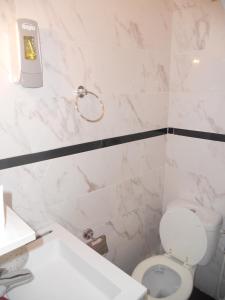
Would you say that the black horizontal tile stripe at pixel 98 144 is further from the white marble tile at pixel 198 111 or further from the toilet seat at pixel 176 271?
the toilet seat at pixel 176 271

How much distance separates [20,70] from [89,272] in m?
0.91

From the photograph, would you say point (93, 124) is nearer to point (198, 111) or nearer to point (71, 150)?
point (71, 150)

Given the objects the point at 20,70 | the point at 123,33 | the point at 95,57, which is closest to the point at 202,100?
the point at 123,33

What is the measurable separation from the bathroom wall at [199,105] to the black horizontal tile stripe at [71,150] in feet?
0.86

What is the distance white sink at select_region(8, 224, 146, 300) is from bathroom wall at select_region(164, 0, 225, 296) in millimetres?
1007

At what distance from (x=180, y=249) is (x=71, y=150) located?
3.44 feet

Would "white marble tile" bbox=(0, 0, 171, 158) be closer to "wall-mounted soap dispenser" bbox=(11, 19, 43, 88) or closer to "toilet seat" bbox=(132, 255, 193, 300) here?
"wall-mounted soap dispenser" bbox=(11, 19, 43, 88)

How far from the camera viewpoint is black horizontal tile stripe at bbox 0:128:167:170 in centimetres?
119

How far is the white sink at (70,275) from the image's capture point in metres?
1.05

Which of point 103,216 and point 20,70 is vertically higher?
point 20,70

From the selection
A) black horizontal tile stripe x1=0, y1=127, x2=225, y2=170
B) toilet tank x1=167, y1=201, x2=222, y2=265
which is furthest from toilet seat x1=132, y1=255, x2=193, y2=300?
black horizontal tile stripe x1=0, y1=127, x2=225, y2=170

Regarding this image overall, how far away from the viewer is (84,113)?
141 centimetres

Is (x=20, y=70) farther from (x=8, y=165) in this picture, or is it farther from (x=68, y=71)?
(x=8, y=165)

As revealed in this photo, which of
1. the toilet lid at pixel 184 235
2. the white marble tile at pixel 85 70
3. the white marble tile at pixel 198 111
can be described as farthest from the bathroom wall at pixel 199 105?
the toilet lid at pixel 184 235
